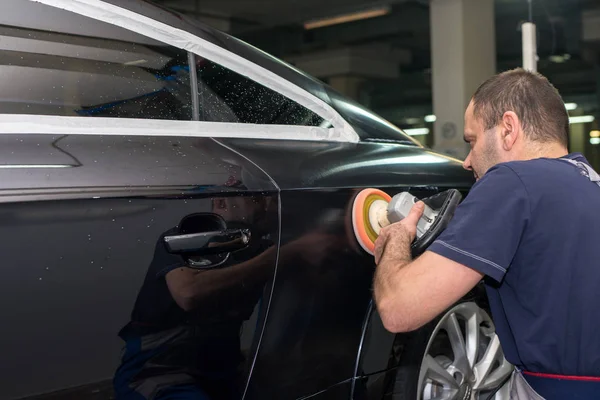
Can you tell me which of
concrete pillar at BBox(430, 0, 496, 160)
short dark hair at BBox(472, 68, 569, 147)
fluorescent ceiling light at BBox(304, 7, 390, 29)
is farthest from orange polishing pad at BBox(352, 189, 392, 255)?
fluorescent ceiling light at BBox(304, 7, 390, 29)

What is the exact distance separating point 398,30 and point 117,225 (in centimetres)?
1326

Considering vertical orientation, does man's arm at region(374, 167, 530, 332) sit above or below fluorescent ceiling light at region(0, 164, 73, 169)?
below

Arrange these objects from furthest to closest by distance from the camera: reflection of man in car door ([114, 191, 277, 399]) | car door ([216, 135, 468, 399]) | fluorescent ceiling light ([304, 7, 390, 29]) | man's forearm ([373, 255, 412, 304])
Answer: fluorescent ceiling light ([304, 7, 390, 29])
car door ([216, 135, 468, 399])
man's forearm ([373, 255, 412, 304])
reflection of man in car door ([114, 191, 277, 399])

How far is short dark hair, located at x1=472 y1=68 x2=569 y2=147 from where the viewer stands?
5.43ft

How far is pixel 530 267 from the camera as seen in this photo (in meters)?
1.52

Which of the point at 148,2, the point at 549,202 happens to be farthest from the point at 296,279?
the point at 148,2

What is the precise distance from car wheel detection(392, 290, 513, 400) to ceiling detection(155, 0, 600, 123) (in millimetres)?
8730

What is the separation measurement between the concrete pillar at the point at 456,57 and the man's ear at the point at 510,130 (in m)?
8.80

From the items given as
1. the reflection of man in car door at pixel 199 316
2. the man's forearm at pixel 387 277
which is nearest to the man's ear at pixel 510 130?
→ the man's forearm at pixel 387 277

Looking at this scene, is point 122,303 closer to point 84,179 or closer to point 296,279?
A: point 84,179

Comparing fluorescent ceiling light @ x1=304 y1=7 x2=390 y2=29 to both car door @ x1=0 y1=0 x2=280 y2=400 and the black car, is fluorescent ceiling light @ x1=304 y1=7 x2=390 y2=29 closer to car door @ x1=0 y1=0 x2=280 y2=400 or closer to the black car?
the black car

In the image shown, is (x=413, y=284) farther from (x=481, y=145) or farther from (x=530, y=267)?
(x=481, y=145)

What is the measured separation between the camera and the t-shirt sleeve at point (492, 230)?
146 cm

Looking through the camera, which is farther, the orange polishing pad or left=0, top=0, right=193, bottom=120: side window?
the orange polishing pad
